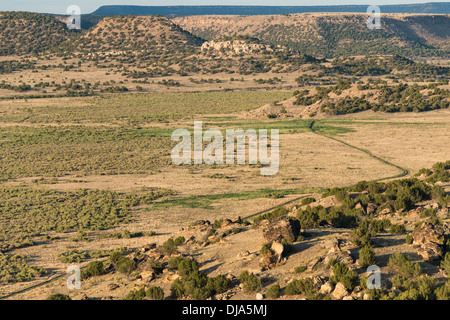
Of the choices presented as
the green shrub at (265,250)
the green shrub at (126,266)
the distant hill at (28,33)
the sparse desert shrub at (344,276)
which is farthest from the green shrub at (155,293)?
Result: the distant hill at (28,33)

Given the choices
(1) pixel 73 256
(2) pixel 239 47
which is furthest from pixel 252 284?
(2) pixel 239 47

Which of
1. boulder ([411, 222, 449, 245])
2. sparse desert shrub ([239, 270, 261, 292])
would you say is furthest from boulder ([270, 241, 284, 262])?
boulder ([411, 222, 449, 245])

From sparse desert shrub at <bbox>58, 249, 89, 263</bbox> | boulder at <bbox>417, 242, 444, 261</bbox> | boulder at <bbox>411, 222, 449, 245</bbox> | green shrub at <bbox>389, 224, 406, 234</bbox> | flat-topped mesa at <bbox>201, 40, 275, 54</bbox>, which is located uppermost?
flat-topped mesa at <bbox>201, 40, 275, 54</bbox>

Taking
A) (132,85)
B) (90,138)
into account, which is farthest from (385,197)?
(132,85)

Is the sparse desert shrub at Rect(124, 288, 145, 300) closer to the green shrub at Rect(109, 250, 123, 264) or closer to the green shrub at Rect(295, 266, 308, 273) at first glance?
the green shrub at Rect(109, 250, 123, 264)

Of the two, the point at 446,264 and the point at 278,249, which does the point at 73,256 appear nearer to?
the point at 278,249

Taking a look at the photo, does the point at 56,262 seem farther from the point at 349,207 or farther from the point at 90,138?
the point at 90,138
